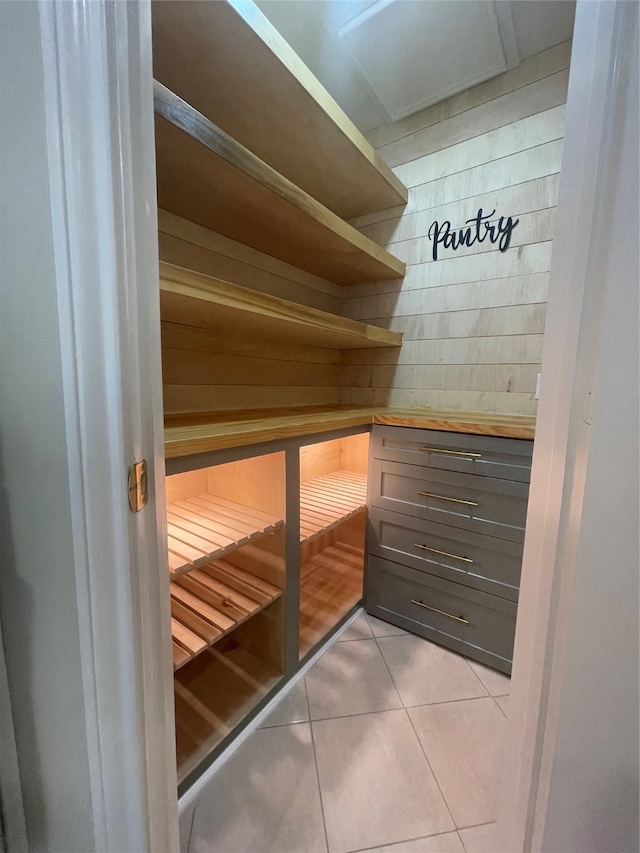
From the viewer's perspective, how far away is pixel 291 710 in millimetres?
1162

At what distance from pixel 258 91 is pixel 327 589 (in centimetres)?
211

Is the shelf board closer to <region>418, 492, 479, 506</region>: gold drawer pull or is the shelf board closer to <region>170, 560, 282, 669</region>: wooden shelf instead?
<region>418, 492, 479, 506</region>: gold drawer pull

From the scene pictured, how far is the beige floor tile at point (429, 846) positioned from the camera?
0.81 m

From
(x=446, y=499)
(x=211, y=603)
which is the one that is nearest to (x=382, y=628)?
(x=446, y=499)

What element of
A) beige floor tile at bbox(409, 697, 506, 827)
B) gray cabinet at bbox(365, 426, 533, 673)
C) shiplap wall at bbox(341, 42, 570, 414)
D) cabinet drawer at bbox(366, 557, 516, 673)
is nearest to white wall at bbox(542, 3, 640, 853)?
beige floor tile at bbox(409, 697, 506, 827)

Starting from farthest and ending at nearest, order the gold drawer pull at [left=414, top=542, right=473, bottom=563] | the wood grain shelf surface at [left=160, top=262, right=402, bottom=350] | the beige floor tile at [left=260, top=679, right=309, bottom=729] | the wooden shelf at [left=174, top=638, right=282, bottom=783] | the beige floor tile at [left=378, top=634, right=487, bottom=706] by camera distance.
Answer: the gold drawer pull at [left=414, top=542, right=473, bottom=563] → the beige floor tile at [left=378, top=634, right=487, bottom=706] → the beige floor tile at [left=260, top=679, right=309, bottom=729] → the wooden shelf at [left=174, top=638, right=282, bottom=783] → the wood grain shelf surface at [left=160, top=262, right=402, bottom=350]

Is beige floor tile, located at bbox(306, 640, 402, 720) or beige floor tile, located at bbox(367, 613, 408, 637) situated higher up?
beige floor tile, located at bbox(367, 613, 408, 637)

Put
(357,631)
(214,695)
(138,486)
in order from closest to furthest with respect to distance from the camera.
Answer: (138,486), (214,695), (357,631)

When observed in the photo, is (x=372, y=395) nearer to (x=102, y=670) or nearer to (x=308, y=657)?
(x=308, y=657)

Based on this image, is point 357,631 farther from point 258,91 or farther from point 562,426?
point 258,91

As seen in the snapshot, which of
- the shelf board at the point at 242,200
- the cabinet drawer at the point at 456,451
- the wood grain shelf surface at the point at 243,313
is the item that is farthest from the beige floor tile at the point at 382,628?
the shelf board at the point at 242,200

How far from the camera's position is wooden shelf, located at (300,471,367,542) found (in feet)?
4.56

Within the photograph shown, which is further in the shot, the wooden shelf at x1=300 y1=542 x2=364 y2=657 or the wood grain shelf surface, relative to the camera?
the wooden shelf at x1=300 y1=542 x2=364 y2=657

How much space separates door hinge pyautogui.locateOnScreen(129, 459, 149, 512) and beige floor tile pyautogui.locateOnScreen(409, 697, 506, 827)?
3.58 ft
